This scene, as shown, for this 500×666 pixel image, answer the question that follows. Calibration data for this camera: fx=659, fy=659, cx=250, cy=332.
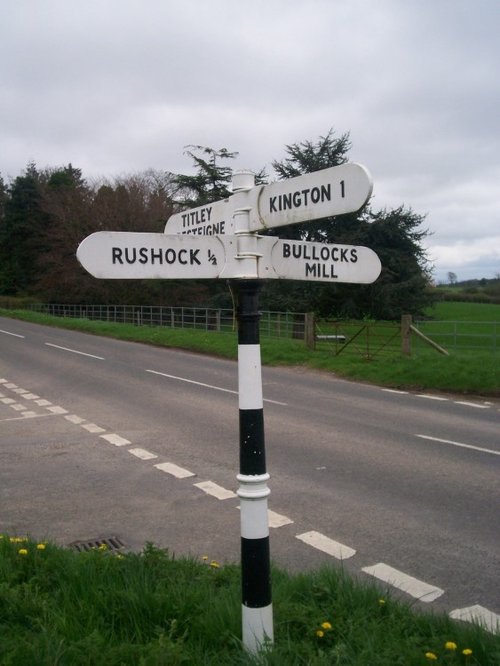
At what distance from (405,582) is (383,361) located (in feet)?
47.4

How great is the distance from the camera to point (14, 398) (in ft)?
45.2

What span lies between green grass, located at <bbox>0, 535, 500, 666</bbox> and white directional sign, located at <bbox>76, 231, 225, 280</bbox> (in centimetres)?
164

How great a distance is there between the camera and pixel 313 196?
304 centimetres

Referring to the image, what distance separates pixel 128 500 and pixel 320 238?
24.7m

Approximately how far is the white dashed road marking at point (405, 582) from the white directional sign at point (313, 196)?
281 centimetres

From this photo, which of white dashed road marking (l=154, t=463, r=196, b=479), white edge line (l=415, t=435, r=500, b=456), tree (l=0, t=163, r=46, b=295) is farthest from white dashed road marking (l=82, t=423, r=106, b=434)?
tree (l=0, t=163, r=46, b=295)

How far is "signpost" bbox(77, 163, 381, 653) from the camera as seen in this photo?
290cm

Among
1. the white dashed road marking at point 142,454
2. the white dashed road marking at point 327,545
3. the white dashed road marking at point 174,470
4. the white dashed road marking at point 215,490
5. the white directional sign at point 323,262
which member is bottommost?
the white dashed road marking at point 327,545

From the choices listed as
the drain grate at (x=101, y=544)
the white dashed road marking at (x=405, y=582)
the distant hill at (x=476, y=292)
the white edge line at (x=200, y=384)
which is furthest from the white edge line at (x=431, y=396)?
the distant hill at (x=476, y=292)

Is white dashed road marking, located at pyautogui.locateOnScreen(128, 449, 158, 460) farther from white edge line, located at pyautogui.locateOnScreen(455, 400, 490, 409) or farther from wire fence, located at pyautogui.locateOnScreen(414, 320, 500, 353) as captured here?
wire fence, located at pyautogui.locateOnScreen(414, 320, 500, 353)

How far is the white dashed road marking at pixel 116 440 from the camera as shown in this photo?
30.8 feet

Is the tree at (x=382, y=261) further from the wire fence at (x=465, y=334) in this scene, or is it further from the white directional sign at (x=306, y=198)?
the white directional sign at (x=306, y=198)

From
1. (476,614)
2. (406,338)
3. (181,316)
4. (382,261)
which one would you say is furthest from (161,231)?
(476,614)

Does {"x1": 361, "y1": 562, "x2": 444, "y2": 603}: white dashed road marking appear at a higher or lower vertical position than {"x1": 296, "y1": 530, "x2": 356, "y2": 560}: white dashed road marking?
higher
